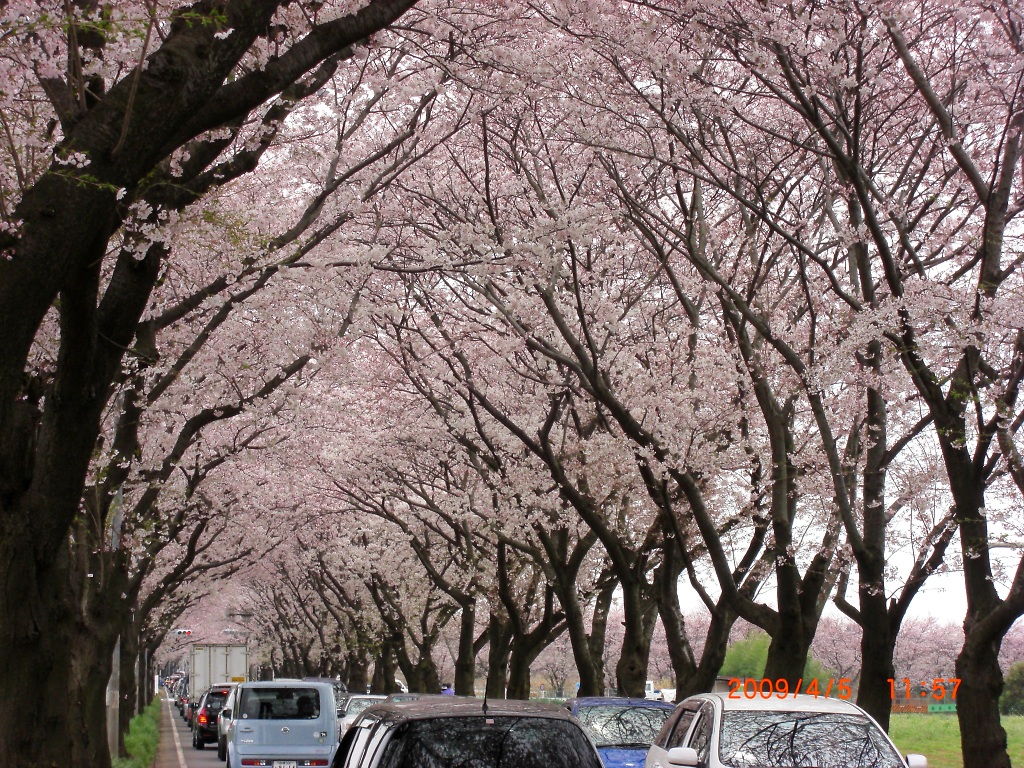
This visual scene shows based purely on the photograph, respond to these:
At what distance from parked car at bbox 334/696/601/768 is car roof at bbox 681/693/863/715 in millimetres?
2733

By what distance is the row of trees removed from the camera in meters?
7.54

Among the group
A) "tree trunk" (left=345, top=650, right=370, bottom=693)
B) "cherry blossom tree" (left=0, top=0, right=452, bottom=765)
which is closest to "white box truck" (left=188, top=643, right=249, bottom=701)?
"tree trunk" (left=345, top=650, right=370, bottom=693)

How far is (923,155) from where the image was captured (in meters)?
15.6

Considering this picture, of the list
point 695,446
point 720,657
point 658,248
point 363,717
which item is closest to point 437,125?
point 658,248

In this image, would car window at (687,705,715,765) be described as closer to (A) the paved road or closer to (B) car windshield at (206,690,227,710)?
(A) the paved road

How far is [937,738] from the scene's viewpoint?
39.7m

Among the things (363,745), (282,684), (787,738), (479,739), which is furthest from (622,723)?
(479,739)

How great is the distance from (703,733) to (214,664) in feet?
173

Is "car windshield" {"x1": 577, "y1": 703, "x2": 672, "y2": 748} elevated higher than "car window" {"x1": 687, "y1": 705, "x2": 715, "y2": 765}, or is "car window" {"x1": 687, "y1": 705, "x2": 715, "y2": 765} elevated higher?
"car window" {"x1": 687, "y1": 705, "x2": 715, "y2": 765}

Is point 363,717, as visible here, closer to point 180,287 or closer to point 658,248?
point 658,248

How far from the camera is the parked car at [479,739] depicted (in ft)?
20.9

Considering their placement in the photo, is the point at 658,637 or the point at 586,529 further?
the point at 658,637

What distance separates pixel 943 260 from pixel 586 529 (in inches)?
441

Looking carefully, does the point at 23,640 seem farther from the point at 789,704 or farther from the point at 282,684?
the point at 282,684
